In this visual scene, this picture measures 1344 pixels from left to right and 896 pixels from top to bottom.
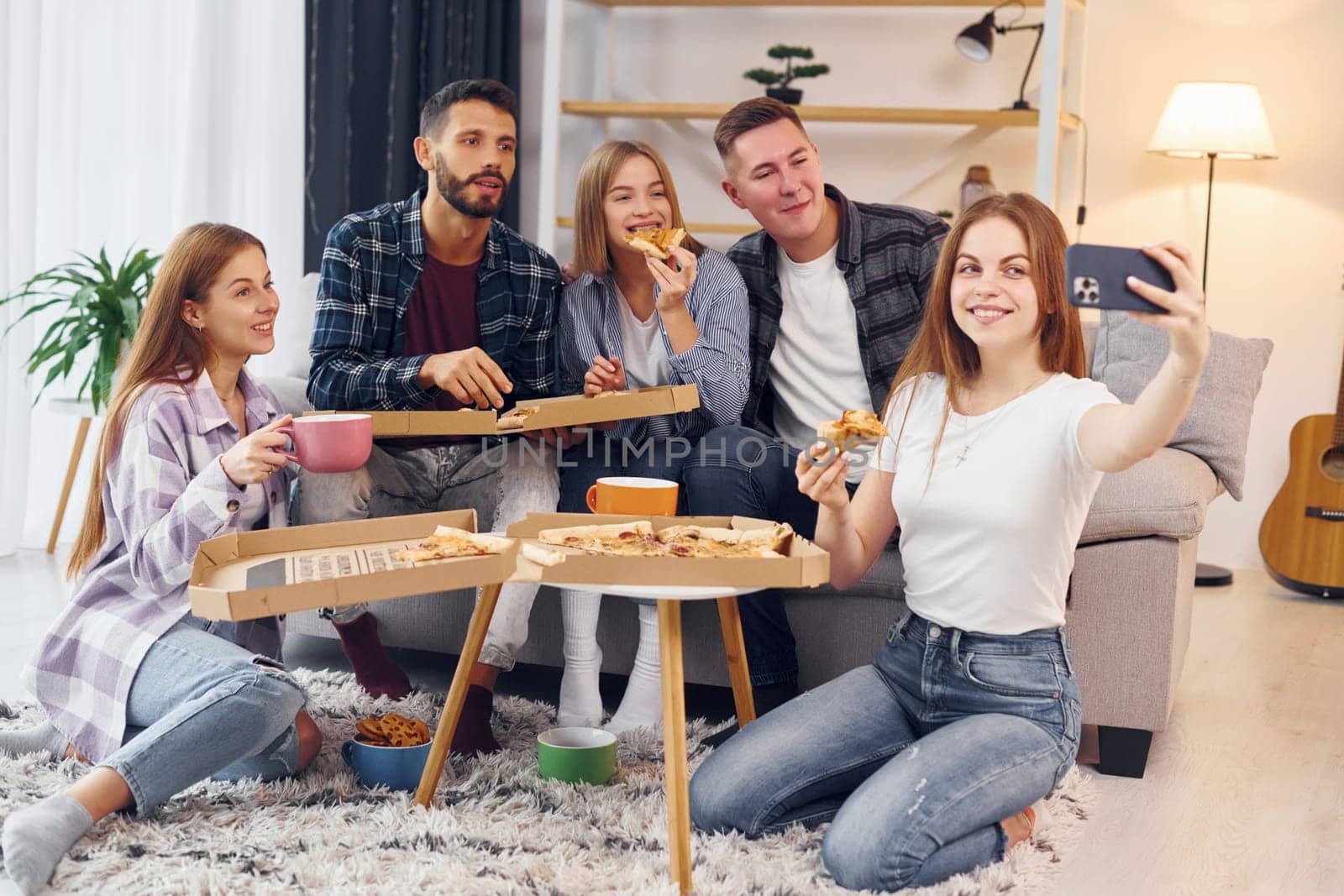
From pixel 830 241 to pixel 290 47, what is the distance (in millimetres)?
2303

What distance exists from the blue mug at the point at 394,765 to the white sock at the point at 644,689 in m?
0.39

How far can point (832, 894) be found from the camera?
1.65 meters

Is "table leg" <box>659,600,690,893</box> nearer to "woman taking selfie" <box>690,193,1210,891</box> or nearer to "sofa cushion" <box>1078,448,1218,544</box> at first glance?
"woman taking selfie" <box>690,193,1210,891</box>

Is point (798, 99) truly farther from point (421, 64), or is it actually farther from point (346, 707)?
point (346, 707)

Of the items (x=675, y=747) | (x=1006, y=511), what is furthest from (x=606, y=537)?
(x=1006, y=511)

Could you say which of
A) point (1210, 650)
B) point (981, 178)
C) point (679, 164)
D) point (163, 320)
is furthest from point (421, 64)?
point (1210, 650)

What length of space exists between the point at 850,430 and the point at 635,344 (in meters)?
0.88

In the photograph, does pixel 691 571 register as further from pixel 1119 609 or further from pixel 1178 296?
pixel 1119 609

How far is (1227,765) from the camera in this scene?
229 centimetres

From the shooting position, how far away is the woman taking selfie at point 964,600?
1.65 m

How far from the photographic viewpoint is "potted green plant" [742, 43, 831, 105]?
13.9 feet

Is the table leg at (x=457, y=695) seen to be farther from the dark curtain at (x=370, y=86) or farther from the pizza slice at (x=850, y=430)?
the dark curtain at (x=370, y=86)

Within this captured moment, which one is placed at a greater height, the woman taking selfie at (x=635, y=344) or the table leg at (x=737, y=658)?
the woman taking selfie at (x=635, y=344)

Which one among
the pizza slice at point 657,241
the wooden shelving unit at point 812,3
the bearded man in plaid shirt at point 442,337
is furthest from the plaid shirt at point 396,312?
the wooden shelving unit at point 812,3
